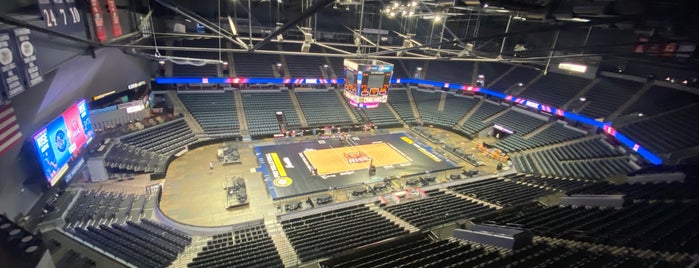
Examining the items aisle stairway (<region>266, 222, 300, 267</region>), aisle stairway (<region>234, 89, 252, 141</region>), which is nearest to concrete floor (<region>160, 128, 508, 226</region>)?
aisle stairway (<region>266, 222, 300, 267</region>)

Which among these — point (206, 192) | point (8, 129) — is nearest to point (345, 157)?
point (206, 192)


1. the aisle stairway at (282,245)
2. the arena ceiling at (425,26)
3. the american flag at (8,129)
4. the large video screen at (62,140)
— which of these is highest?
the arena ceiling at (425,26)

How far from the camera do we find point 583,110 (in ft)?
74.9

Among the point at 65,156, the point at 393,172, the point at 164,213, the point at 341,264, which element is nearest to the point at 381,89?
the point at 393,172

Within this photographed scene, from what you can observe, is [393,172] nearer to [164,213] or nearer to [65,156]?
[164,213]

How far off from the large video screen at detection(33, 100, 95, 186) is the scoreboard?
12.4 meters

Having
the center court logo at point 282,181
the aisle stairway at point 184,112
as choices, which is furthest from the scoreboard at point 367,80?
the aisle stairway at point 184,112

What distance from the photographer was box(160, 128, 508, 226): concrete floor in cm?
1430

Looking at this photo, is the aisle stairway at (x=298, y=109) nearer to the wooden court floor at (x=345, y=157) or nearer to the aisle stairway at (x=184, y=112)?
the wooden court floor at (x=345, y=157)

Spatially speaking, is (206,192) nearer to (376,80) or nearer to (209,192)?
(209,192)

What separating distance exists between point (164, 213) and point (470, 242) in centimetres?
1302

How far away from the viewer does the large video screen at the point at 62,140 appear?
35.6ft

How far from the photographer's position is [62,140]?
12062mm

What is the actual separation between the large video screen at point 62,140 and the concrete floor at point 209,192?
13.6 ft
